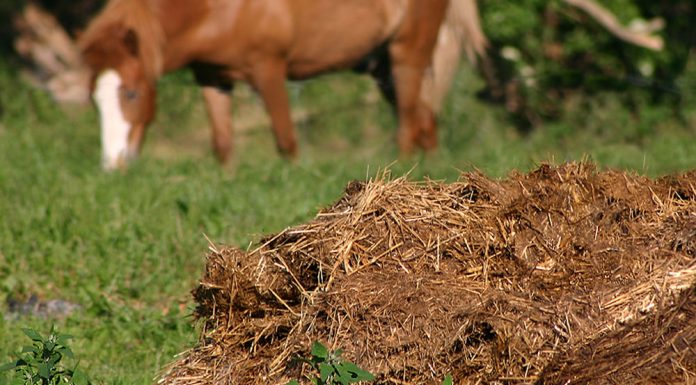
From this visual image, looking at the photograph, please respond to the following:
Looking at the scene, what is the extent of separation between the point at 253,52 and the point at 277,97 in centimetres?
46

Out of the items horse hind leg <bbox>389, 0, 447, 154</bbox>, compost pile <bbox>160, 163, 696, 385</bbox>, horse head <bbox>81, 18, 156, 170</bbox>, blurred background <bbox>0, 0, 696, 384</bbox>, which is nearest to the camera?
compost pile <bbox>160, 163, 696, 385</bbox>

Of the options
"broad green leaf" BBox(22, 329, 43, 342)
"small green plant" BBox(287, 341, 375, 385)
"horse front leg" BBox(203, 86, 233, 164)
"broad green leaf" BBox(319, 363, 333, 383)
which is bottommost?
"horse front leg" BBox(203, 86, 233, 164)

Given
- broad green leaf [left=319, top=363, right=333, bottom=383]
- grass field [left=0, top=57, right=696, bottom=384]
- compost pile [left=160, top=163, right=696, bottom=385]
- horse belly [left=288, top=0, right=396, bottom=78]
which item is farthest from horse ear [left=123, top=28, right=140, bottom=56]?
broad green leaf [left=319, top=363, right=333, bottom=383]

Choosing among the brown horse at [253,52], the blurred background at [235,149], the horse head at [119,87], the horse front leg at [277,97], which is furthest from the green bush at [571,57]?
the horse head at [119,87]

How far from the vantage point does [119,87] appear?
9312mm

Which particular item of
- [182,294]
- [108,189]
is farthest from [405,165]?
[182,294]

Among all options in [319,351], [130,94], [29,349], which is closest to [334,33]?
[130,94]

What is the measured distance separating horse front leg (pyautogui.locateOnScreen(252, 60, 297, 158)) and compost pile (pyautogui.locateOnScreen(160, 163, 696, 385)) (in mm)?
5550

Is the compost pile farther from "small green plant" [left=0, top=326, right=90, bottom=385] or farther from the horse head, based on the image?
the horse head

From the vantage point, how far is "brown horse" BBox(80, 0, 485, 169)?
30.6 ft

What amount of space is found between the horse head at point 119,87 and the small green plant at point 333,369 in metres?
5.91

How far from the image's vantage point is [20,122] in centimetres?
1252

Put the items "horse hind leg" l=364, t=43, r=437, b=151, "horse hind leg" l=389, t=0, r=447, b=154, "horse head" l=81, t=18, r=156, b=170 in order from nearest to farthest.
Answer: "horse head" l=81, t=18, r=156, b=170 → "horse hind leg" l=389, t=0, r=447, b=154 → "horse hind leg" l=364, t=43, r=437, b=151

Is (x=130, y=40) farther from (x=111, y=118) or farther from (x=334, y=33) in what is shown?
(x=334, y=33)
